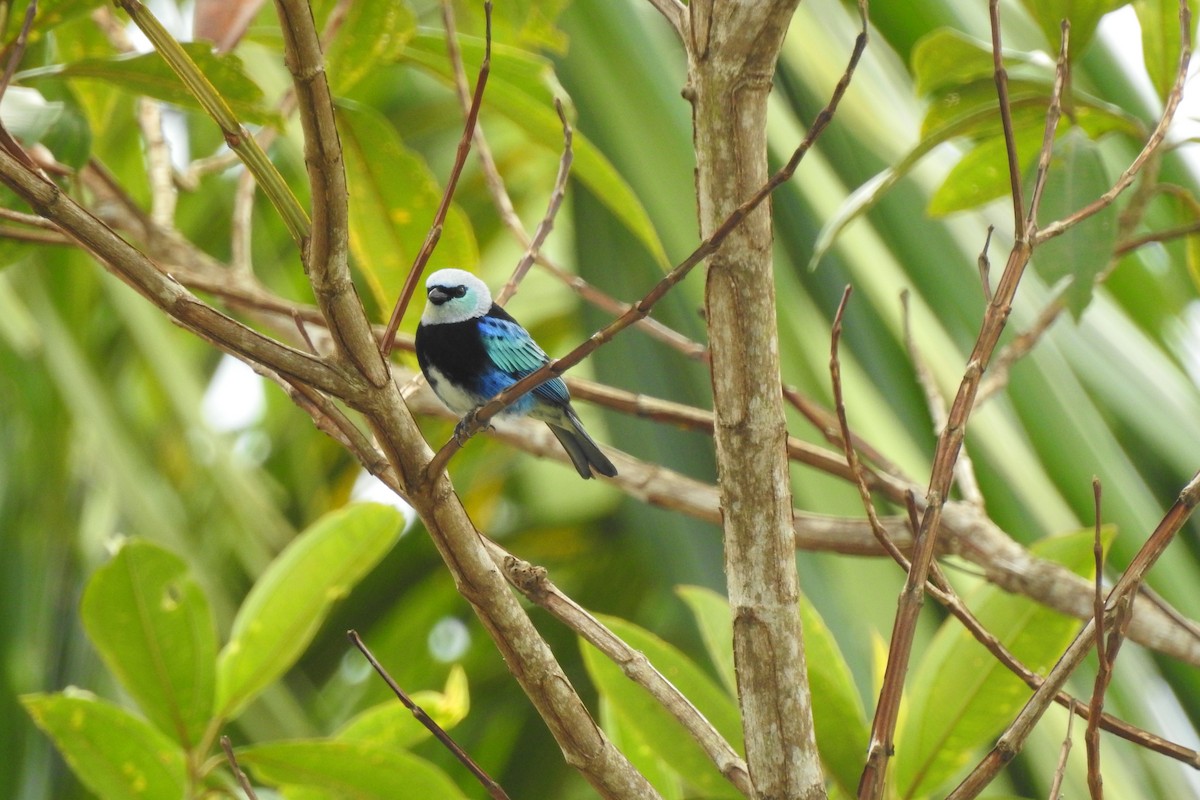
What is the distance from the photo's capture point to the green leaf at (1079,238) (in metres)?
1.75

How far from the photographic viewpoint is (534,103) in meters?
2.18

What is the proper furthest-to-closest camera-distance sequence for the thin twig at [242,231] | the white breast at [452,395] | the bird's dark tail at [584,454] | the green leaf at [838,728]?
1. the white breast at [452,395]
2. the thin twig at [242,231]
3. the bird's dark tail at [584,454]
4. the green leaf at [838,728]

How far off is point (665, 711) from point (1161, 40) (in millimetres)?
1389

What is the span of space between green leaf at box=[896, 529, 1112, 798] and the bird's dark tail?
628 mm

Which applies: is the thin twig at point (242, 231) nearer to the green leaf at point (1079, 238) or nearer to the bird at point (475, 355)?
the bird at point (475, 355)

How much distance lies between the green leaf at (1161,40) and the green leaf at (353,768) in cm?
167

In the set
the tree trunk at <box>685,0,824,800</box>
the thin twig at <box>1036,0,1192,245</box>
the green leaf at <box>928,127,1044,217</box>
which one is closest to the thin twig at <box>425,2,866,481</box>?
the tree trunk at <box>685,0,824,800</box>

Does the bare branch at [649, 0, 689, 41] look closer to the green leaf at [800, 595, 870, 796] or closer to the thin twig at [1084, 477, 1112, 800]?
the thin twig at [1084, 477, 1112, 800]

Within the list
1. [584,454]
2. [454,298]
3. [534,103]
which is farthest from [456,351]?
[534,103]

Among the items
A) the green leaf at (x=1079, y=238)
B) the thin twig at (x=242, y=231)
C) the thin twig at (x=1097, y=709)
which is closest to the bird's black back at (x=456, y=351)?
the thin twig at (x=242, y=231)

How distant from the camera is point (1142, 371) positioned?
7.23 ft

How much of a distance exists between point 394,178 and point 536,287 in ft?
4.97

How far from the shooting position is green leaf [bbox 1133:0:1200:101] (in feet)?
6.51

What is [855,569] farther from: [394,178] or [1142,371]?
[394,178]
